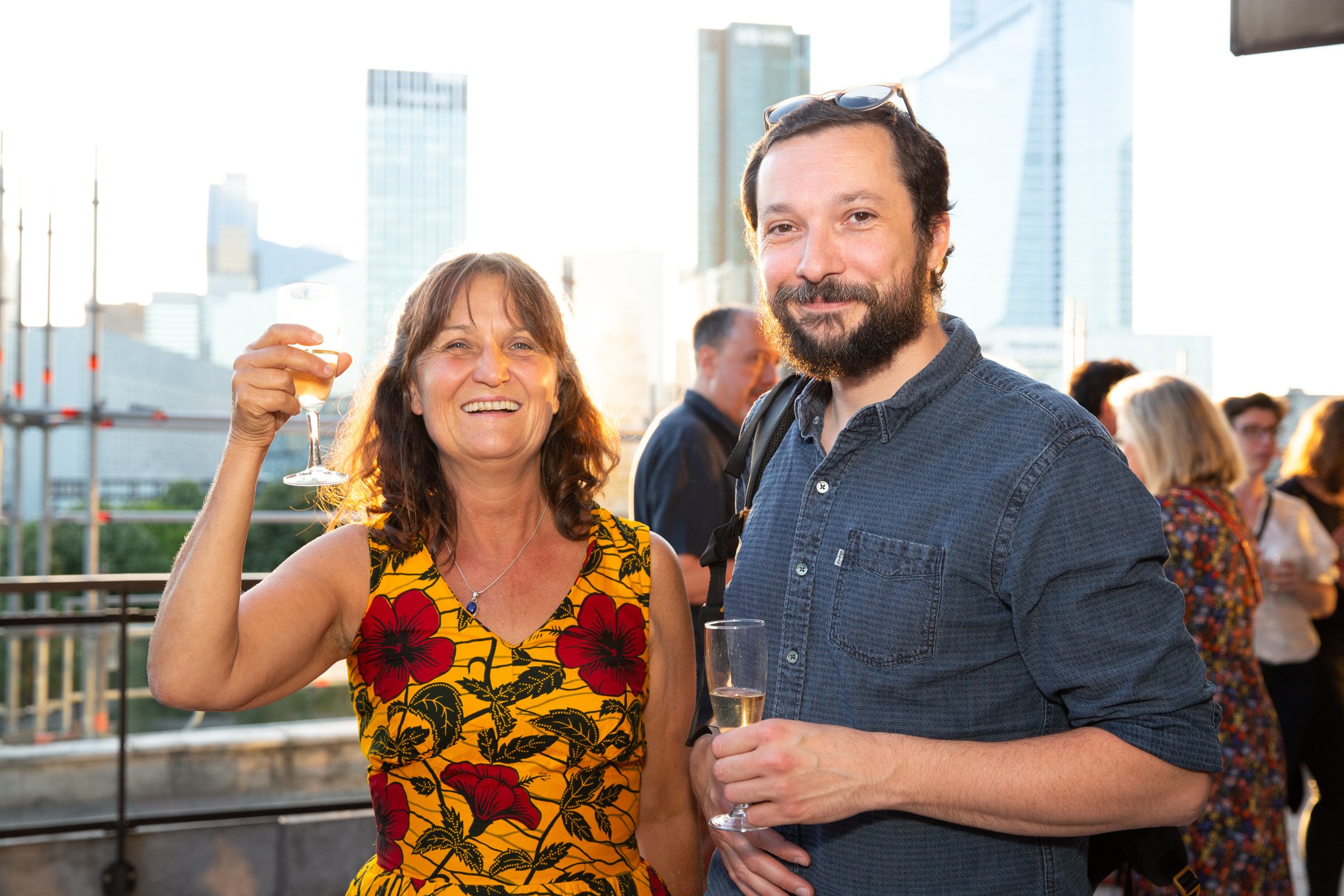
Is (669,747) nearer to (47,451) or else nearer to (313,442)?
(313,442)

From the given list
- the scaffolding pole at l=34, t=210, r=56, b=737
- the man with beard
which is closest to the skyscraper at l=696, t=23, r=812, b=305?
the scaffolding pole at l=34, t=210, r=56, b=737

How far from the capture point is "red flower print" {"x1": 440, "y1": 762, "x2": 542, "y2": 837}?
156 cm

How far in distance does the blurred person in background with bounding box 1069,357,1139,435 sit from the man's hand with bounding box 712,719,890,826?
282 centimetres

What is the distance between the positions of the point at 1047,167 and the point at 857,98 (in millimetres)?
17596

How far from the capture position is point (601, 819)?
1.62m

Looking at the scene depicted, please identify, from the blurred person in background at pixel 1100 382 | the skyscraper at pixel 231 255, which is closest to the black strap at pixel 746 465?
the blurred person in background at pixel 1100 382

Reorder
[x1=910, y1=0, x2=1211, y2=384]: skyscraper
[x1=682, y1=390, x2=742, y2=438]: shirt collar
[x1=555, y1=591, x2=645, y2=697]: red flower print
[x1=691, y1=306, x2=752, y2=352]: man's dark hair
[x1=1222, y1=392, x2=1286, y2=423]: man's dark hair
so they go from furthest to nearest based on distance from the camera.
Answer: [x1=910, y1=0, x2=1211, y2=384]: skyscraper, [x1=1222, y1=392, x2=1286, y2=423]: man's dark hair, [x1=691, y1=306, x2=752, y2=352]: man's dark hair, [x1=682, y1=390, x2=742, y2=438]: shirt collar, [x1=555, y1=591, x2=645, y2=697]: red flower print

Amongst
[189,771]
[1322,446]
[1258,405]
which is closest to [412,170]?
[189,771]

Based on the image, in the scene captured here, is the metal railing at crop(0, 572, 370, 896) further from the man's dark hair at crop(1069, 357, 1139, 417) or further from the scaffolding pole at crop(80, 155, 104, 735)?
the scaffolding pole at crop(80, 155, 104, 735)

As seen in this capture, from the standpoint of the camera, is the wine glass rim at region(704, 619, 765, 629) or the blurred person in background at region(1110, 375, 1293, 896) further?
the blurred person in background at region(1110, 375, 1293, 896)

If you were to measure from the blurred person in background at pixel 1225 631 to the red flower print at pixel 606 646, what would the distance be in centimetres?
169

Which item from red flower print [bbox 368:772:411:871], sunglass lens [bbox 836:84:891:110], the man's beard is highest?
sunglass lens [bbox 836:84:891:110]

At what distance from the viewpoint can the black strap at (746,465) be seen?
1.49 meters

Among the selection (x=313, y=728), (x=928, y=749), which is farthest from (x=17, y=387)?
(x=928, y=749)
